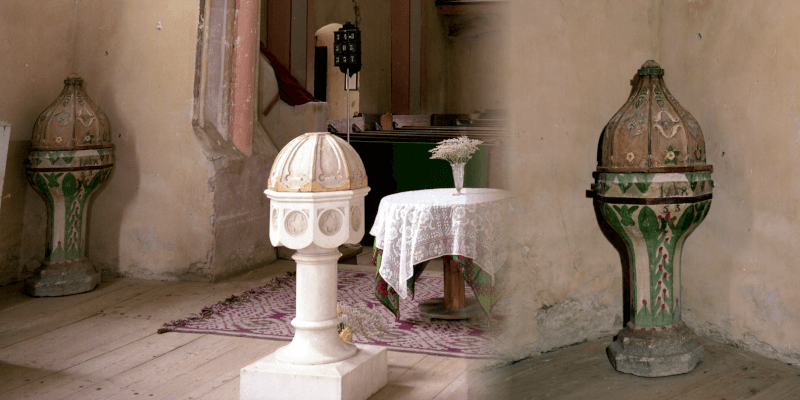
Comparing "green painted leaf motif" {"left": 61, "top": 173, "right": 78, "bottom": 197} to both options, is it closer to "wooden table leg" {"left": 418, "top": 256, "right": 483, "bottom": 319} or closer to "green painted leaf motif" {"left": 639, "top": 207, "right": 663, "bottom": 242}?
"wooden table leg" {"left": 418, "top": 256, "right": 483, "bottom": 319}

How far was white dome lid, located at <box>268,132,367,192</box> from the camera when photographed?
3061 millimetres

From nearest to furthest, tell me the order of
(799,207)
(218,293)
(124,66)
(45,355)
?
(799,207) < (45,355) < (218,293) < (124,66)

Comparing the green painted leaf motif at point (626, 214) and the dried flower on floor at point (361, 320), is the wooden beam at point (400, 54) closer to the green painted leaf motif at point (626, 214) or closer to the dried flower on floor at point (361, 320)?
the dried flower on floor at point (361, 320)

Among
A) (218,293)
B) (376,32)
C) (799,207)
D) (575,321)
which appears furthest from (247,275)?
(376,32)

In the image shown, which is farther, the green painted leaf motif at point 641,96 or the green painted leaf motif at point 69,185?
the green painted leaf motif at point 69,185

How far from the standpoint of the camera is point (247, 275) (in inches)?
229

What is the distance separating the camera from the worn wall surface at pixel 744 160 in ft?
10.3

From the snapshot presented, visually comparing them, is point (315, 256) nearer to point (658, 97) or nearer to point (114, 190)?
point (658, 97)

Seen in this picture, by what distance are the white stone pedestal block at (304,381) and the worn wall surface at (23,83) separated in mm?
3183

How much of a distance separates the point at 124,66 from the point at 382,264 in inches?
109

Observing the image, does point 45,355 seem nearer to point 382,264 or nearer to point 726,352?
point 382,264

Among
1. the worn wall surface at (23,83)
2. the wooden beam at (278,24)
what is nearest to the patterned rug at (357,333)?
the worn wall surface at (23,83)

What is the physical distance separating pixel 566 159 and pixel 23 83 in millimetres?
4020

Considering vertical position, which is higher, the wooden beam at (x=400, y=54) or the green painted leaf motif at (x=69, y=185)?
the wooden beam at (x=400, y=54)
